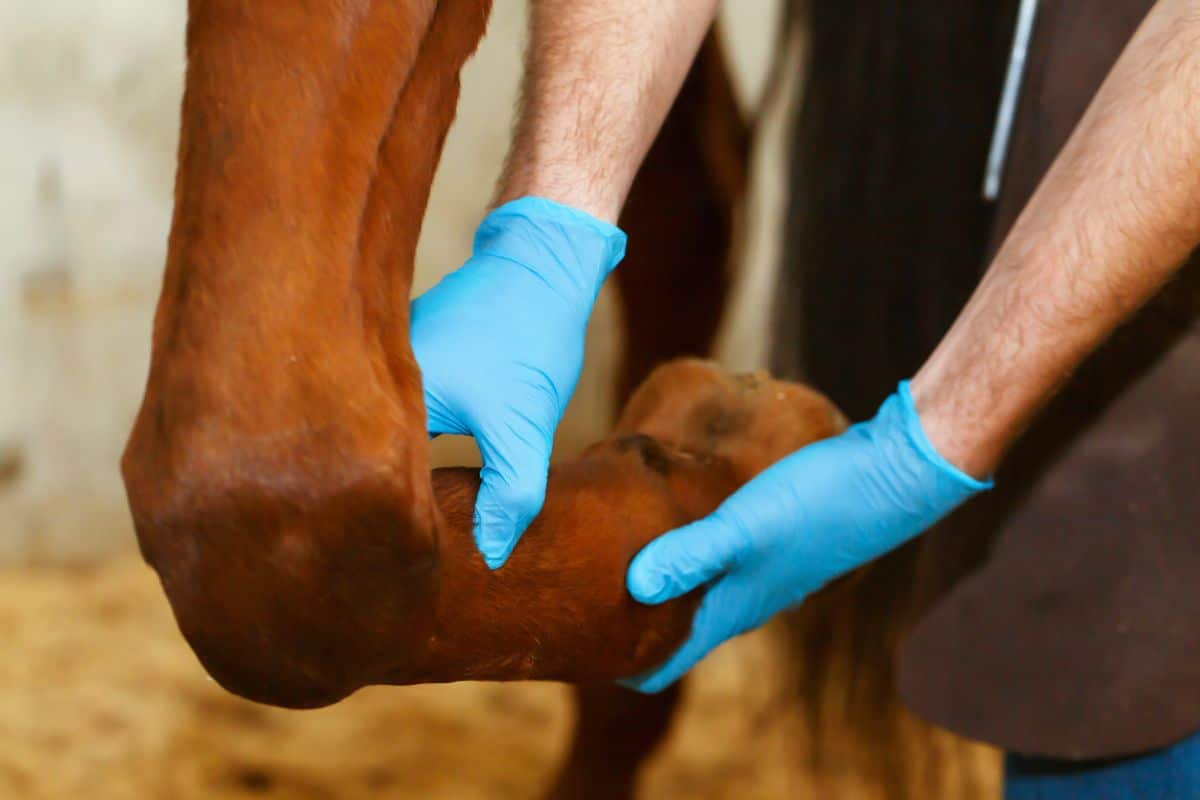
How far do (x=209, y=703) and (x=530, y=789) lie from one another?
373 mm

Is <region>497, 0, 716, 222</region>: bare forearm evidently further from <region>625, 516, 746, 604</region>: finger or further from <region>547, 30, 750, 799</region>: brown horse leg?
<region>547, 30, 750, 799</region>: brown horse leg

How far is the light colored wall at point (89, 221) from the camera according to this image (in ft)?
4.85

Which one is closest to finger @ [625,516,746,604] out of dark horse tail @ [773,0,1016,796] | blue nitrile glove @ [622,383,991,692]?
blue nitrile glove @ [622,383,991,692]

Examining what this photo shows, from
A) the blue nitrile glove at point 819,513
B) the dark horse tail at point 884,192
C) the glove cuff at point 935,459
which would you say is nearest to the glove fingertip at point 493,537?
the blue nitrile glove at point 819,513

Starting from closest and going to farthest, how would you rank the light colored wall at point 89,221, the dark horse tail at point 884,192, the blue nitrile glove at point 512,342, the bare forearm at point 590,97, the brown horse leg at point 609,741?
the blue nitrile glove at point 512,342 → the bare forearm at point 590,97 → the dark horse tail at point 884,192 → the brown horse leg at point 609,741 → the light colored wall at point 89,221

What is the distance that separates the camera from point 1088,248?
0.59 meters

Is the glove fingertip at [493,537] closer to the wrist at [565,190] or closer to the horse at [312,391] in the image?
the horse at [312,391]

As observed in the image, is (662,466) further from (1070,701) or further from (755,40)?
(755,40)

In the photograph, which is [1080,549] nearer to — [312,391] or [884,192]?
[884,192]

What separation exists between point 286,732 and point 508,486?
0.91 metres

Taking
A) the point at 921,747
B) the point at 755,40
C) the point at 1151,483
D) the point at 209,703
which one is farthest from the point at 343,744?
the point at 755,40

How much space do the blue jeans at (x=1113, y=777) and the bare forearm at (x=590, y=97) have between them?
0.47m

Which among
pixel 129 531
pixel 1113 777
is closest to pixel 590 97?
pixel 1113 777

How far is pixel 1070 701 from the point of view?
76cm
